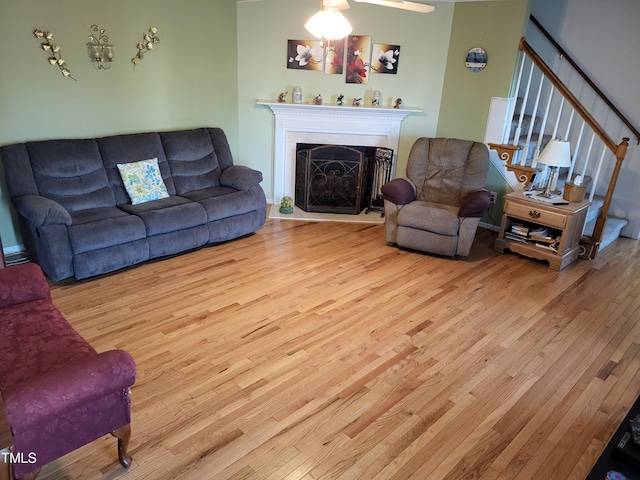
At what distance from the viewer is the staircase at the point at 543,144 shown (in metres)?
4.46

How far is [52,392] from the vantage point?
1.66 meters

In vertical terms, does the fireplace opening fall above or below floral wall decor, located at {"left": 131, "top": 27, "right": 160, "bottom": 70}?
below

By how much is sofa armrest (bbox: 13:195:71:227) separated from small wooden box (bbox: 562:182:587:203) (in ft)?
13.6

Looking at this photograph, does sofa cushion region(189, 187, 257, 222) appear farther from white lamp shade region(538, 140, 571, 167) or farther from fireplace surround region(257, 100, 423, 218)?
white lamp shade region(538, 140, 571, 167)

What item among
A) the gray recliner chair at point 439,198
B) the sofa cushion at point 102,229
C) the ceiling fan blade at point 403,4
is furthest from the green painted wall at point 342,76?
the ceiling fan blade at point 403,4

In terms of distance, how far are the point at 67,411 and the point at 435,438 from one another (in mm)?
1613

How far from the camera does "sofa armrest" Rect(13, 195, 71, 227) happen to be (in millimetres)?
3371

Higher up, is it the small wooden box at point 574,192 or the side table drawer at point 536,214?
the small wooden box at point 574,192

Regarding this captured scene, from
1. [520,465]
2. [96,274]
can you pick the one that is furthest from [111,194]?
[520,465]

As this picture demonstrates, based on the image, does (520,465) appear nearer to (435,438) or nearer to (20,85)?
(435,438)

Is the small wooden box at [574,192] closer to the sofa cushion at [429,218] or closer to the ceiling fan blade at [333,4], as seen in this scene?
the sofa cushion at [429,218]

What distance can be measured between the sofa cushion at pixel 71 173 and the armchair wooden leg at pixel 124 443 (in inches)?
98.2

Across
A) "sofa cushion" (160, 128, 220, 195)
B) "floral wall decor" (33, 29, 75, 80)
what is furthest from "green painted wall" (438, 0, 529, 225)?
"floral wall decor" (33, 29, 75, 80)

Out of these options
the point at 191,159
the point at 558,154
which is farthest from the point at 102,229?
the point at 558,154
